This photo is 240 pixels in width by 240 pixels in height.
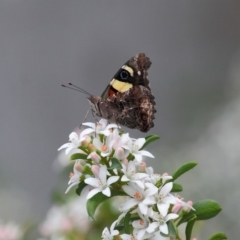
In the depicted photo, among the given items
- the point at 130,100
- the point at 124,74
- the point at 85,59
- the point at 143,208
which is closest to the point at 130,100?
the point at 130,100

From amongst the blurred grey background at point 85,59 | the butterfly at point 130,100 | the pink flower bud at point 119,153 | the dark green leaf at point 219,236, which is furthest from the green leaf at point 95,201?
the blurred grey background at point 85,59

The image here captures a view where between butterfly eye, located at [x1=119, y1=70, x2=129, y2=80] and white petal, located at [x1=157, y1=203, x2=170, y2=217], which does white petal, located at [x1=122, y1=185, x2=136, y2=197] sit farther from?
butterfly eye, located at [x1=119, y1=70, x2=129, y2=80]

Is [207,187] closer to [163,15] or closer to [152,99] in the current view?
[152,99]

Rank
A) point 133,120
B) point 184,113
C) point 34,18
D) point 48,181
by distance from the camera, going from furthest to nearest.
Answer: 1. point 34,18
2. point 48,181
3. point 184,113
4. point 133,120

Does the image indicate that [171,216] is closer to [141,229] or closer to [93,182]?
[141,229]

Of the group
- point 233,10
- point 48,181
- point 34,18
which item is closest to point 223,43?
point 233,10

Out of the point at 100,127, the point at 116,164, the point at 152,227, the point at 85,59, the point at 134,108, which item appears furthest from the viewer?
the point at 85,59
